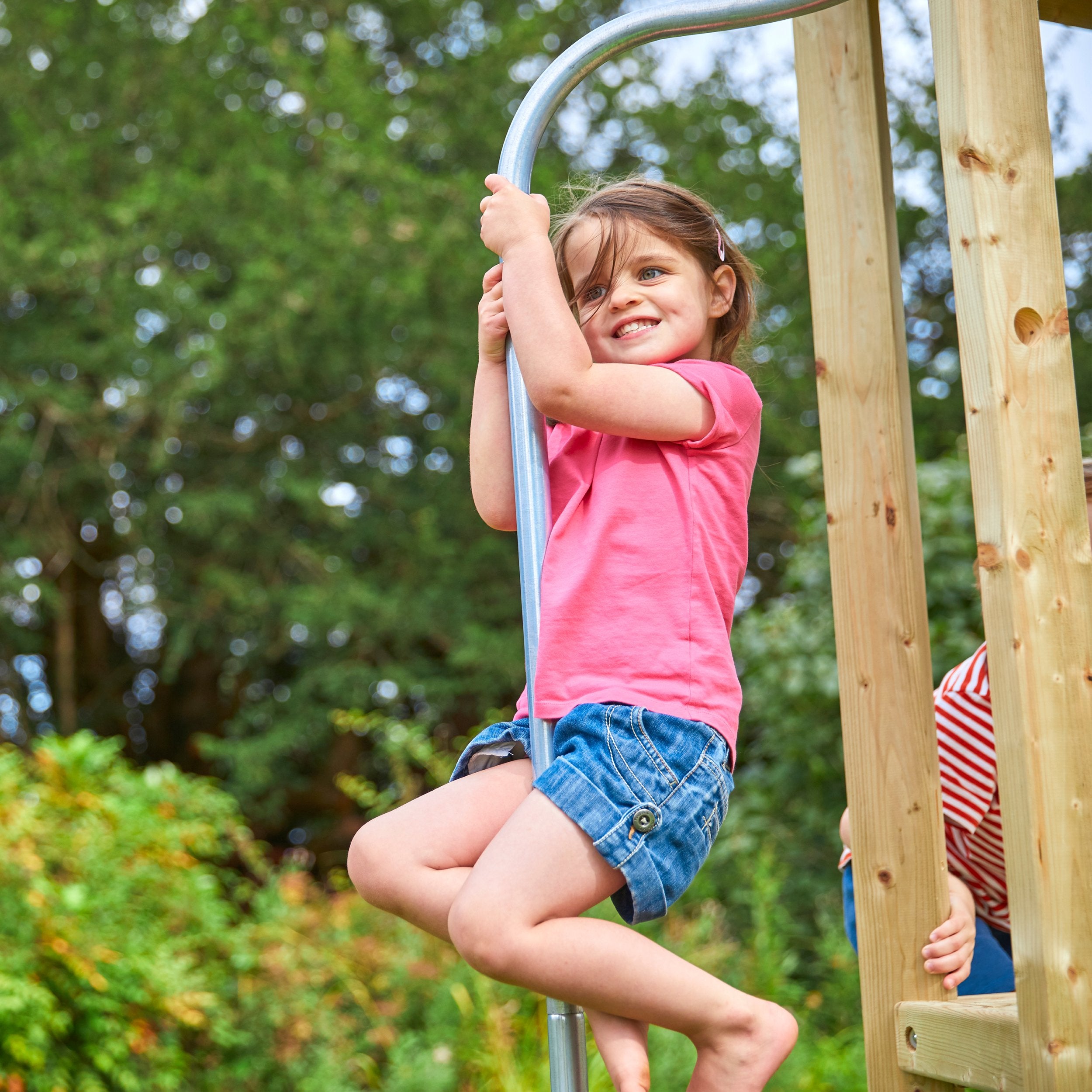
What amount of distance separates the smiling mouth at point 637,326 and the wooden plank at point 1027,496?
338mm

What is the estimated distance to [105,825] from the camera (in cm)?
410

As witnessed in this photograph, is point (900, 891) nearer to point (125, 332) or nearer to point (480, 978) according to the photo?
point (480, 978)

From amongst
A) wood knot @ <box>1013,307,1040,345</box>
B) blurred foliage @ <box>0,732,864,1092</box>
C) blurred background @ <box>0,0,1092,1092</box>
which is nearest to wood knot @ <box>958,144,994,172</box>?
wood knot @ <box>1013,307,1040,345</box>

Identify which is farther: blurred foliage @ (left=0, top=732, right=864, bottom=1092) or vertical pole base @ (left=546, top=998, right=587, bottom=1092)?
blurred foliage @ (left=0, top=732, right=864, bottom=1092)

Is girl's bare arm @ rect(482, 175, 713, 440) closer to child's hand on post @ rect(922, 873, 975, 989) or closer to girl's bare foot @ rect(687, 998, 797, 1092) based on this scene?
girl's bare foot @ rect(687, 998, 797, 1092)

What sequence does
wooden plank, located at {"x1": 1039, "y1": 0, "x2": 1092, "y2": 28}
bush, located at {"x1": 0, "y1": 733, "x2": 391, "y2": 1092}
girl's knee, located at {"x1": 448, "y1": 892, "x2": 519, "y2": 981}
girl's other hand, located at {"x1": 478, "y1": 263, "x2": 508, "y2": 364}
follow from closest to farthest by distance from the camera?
girl's knee, located at {"x1": 448, "y1": 892, "x2": 519, "y2": 981}
girl's other hand, located at {"x1": 478, "y1": 263, "x2": 508, "y2": 364}
wooden plank, located at {"x1": 1039, "y1": 0, "x2": 1092, "y2": 28}
bush, located at {"x1": 0, "y1": 733, "x2": 391, "y2": 1092}

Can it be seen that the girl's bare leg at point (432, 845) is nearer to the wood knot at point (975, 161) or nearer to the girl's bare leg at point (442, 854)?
the girl's bare leg at point (442, 854)

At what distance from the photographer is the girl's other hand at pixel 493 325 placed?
145 centimetres

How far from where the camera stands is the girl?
1246mm

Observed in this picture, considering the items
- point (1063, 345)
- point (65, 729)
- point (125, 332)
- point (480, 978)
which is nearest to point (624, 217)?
point (1063, 345)

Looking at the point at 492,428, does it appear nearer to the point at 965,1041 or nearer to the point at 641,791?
the point at 641,791

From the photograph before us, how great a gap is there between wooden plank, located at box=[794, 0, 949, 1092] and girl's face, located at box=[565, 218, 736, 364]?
37cm

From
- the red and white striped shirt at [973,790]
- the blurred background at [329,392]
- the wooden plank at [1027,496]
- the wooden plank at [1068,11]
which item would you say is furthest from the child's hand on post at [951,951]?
the blurred background at [329,392]

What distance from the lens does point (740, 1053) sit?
4.11 feet
